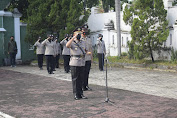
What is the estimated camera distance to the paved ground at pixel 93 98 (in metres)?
6.46

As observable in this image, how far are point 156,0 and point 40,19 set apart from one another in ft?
24.3

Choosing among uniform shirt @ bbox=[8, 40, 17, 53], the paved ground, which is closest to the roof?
uniform shirt @ bbox=[8, 40, 17, 53]

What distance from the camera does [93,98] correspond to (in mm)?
8055

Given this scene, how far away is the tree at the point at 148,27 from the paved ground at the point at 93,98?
3182 mm

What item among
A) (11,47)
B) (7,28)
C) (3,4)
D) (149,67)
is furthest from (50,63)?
(3,4)

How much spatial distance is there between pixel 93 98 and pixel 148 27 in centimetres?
796

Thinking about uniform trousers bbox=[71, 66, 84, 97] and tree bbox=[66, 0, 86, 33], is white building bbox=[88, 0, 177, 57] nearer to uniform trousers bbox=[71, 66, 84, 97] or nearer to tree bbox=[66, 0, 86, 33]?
tree bbox=[66, 0, 86, 33]

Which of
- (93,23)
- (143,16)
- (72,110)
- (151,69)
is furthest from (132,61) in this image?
(93,23)

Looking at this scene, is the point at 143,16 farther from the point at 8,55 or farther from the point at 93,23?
the point at 93,23

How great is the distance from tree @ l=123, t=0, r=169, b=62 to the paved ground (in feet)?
10.4

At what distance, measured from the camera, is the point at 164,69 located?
1409 cm

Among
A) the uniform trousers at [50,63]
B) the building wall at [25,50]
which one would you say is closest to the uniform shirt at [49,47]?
the uniform trousers at [50,63]

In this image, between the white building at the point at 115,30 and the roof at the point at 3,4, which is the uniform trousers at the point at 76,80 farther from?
the roof at the point at 3,4

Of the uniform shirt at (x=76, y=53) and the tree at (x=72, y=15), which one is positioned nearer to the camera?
the uniform shirt at (x=76, y=53)
